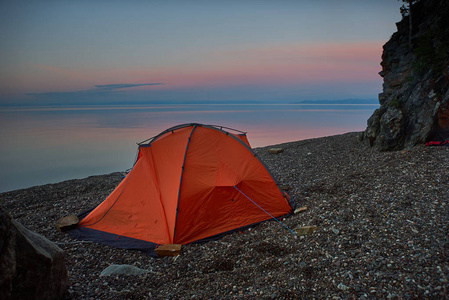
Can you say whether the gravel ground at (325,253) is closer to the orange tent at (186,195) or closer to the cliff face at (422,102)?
the orange tent at (186,195)

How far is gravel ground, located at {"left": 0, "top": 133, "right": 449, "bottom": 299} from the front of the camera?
14.8ft

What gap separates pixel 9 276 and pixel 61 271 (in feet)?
3.62

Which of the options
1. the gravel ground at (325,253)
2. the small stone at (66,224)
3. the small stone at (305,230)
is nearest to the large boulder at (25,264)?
the gravel ground at (325,253)

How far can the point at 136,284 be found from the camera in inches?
207

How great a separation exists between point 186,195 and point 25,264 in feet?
13.0

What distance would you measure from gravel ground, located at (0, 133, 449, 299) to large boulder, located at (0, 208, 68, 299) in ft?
2.91

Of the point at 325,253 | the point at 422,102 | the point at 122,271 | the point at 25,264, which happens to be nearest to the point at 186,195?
the point at 122,271

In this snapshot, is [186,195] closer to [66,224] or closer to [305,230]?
[305,230]

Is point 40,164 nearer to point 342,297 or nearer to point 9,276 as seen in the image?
point 9,276

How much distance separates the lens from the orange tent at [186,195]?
23.5 feet

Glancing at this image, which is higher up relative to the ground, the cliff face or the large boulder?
the cliff face

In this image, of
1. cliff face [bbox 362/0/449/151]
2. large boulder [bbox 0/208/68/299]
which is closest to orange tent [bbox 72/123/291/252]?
large boulder [bbox 0/208/68/299]

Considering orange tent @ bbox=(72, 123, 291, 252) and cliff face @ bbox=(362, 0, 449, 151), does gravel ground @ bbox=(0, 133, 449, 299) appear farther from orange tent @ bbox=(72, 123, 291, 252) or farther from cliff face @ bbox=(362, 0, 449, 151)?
cliff face @ bbox=(362, 0, 449, 151)

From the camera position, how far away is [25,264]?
3.68 metres
